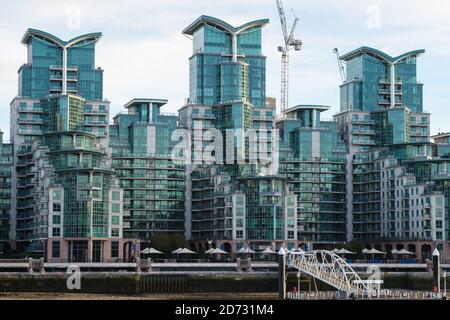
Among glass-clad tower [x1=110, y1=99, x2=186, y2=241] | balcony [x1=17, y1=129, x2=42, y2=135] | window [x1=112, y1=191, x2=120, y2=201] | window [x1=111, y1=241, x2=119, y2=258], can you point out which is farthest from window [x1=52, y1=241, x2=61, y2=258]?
balcony [x1=17, y1=129, x2=42, y2=135]

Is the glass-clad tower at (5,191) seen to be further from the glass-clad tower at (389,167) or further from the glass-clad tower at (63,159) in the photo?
the glass-clad tower at (389,167)

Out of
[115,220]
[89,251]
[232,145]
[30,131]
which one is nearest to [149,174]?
[232,145]

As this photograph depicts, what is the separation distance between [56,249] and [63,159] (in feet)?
49.4

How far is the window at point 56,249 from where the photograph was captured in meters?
148

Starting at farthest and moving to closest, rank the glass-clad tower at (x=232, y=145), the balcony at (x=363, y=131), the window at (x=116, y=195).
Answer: the balcony at (x=363, y=131), the glass-clad tower at (x=232, y=145), the window at (x=116, y=195)

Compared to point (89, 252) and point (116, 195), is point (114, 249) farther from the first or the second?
point (116, 195)

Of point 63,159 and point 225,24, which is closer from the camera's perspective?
point 63,159

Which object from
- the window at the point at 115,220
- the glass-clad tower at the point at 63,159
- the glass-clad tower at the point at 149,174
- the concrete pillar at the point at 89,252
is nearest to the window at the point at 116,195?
the glass-clad tower at the point at 63,159

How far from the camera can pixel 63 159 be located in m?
154

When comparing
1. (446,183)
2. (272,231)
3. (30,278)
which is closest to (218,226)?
(272,231)

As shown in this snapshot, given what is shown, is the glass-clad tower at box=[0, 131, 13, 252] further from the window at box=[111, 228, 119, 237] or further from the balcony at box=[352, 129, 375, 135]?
the balcony at box=[352, 129, 375, 135]

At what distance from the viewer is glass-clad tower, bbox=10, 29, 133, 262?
150 m
